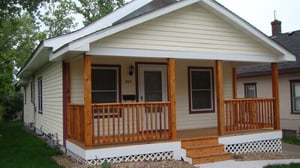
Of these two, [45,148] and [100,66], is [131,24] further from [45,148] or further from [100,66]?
[45,148]

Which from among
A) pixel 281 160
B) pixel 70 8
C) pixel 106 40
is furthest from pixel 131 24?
pixel 70 8

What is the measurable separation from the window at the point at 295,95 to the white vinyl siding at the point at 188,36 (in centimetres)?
542

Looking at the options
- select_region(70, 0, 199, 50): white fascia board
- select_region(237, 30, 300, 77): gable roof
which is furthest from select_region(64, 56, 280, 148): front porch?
select_region(237, 30, 300, 77): gable roof

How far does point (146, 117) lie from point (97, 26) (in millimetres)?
3267

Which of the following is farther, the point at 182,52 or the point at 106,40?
the point at 182,52

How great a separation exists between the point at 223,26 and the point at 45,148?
6720 millimetres

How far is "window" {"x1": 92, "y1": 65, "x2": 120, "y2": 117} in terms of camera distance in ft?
32.3

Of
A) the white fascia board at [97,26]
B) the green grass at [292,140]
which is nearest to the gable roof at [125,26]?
the white fascia board at [97,26]

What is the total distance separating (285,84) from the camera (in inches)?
600

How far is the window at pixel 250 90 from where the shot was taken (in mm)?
17269

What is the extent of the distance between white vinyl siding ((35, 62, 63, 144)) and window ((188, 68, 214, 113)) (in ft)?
14.2

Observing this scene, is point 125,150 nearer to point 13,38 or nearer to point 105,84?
point 105,84

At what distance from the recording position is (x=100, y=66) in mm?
9930

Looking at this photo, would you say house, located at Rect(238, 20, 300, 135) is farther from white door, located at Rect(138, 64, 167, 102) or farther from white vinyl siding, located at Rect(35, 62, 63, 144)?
white vinyl siding, located at Rect(35, 62, 63, 144)
